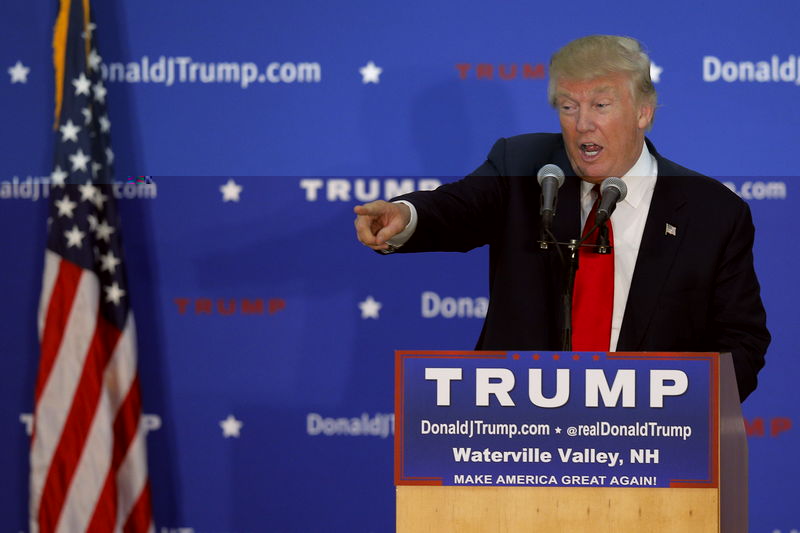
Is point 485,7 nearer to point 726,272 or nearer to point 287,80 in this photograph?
point 287,80

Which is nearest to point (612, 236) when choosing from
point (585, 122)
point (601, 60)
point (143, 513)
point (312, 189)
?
point (585, 122)

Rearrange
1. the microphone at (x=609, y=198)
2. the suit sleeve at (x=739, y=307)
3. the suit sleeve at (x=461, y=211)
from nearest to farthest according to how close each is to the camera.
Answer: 1. the microphone at (x=609, y=198)
2. the suit sleeve at (x=739, y=307)
3. the suit sleeve at (x=461, y=211)

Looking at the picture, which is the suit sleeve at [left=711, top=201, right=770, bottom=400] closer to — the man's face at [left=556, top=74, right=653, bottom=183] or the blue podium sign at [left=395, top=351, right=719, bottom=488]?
the man's face at [left=556, top=74, right=653, bottom=183]

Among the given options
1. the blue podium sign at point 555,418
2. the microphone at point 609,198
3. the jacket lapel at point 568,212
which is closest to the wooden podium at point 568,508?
the blue podium sign at point 555,418

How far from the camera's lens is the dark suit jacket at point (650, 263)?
90.7 inches

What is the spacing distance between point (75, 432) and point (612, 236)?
1922 millimetres

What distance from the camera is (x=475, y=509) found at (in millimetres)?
1530

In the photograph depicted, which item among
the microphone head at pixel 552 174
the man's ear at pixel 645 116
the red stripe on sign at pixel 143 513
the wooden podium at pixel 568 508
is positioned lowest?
the red stripe on sign at pixel 143 513

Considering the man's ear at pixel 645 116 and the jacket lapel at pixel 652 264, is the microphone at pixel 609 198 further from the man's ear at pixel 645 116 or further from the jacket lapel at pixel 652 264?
the man's ear at pixel 645 116

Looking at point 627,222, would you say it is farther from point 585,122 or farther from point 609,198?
point 609,198

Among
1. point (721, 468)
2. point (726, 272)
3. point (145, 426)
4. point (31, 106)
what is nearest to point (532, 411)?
point (721, 468)

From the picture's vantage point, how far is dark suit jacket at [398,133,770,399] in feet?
7.55

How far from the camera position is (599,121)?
244 cm

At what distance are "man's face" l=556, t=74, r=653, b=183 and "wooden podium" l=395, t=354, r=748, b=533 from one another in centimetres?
102
